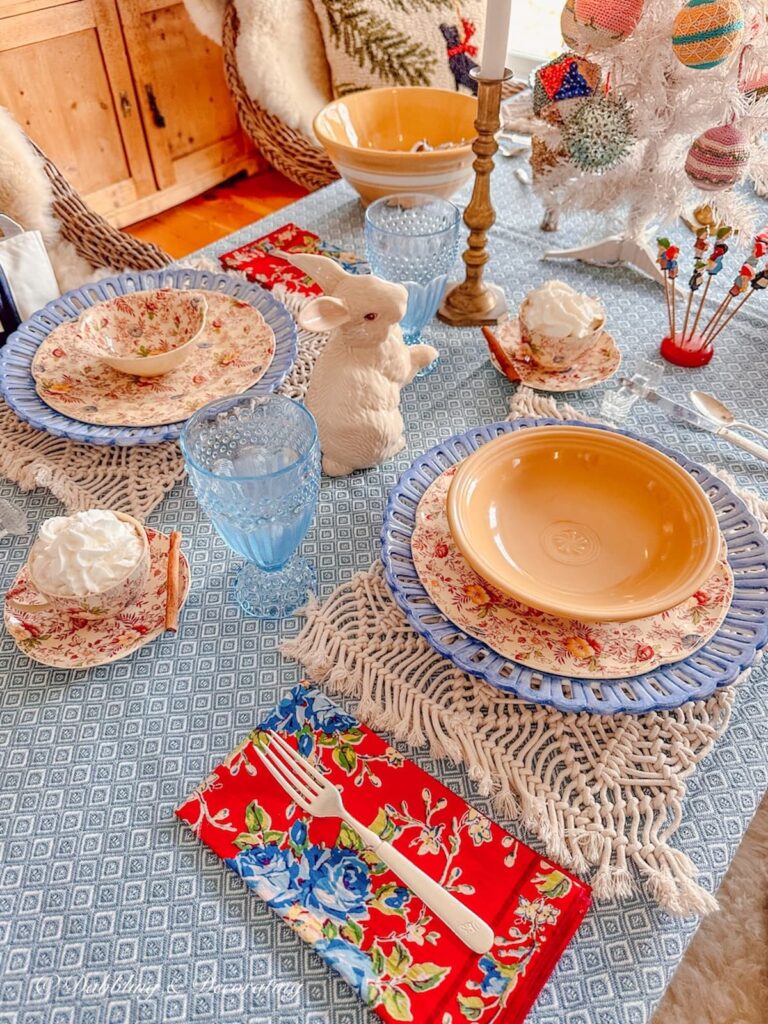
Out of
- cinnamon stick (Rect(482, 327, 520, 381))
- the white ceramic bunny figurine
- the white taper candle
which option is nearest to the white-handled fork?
the white ceramic bunny figurine

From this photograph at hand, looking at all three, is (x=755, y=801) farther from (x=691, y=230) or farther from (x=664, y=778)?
(x=691, y=230)

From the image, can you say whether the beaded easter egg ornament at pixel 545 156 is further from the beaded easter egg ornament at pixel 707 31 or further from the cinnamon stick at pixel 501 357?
the cinnamon stick at pixel 501 357

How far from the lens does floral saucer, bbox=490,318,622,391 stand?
100 cm

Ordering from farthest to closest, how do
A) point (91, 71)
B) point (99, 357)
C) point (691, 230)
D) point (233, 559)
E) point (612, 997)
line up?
1. point (91, 71)
2. point (691, 230)
3. point (99, 357)
4. point (233, 559)
5. point (612, 997)

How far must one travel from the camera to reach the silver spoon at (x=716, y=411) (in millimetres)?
942

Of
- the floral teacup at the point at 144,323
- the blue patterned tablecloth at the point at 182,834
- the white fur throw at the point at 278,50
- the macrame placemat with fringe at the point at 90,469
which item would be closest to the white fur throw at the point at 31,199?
the floral teacup at the point at 144,323

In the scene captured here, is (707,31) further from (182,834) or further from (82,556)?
(182,834)

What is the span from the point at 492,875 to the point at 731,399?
2.32 feet

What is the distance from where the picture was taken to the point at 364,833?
1.93 ft

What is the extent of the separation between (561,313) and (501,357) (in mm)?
93

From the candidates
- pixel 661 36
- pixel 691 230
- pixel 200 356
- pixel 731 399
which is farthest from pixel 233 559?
pixel 691 230

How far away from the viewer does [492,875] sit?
0.58 meters

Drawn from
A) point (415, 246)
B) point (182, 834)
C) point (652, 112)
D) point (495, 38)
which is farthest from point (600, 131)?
point (182, 834)

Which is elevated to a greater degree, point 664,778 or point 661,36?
point 661,36
